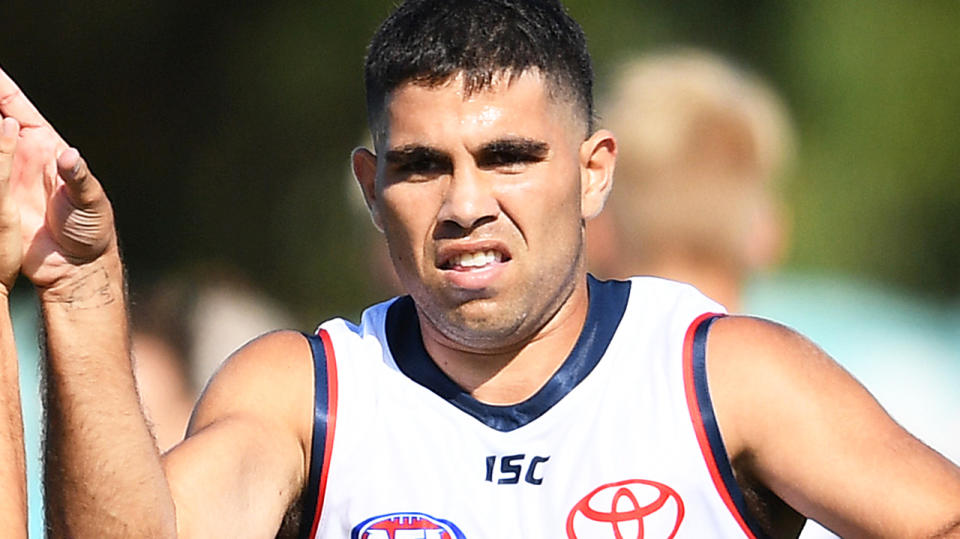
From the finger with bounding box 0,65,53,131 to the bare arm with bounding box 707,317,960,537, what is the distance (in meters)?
1.39

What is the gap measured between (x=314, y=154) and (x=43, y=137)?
12.5 ft

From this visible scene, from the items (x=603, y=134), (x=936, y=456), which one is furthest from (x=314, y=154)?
(x=936, y=456)

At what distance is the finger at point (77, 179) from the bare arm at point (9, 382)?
88 millimetres

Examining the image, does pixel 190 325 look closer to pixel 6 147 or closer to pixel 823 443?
pixel 823 443

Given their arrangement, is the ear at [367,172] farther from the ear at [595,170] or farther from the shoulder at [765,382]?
the shoulder at [765,382]

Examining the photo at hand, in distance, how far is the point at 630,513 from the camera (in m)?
3.08

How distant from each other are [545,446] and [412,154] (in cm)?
65

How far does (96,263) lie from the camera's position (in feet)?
8.52

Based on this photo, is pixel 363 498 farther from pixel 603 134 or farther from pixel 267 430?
pixel 603 134

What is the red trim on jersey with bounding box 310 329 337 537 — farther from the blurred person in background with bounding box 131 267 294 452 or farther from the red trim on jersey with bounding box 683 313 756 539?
the blurred person in background with bounding box 131 267 294 452

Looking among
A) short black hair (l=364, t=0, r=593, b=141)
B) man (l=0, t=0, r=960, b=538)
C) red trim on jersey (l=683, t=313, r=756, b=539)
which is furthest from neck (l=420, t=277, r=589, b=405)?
short black hair (l=364, t=0, r=593, b=141)

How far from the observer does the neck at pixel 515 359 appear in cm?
332

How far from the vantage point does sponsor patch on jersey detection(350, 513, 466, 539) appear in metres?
3.12

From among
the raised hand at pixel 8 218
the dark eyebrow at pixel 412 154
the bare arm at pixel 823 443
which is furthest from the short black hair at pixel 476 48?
the raised hand at pixel 8 218
